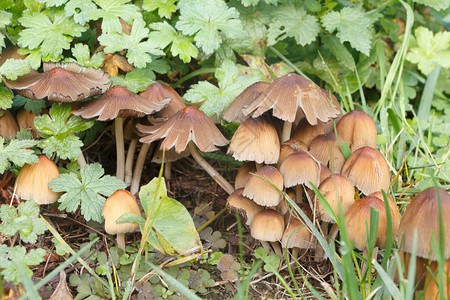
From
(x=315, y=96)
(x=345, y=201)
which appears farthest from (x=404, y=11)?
(x=345, y=201)

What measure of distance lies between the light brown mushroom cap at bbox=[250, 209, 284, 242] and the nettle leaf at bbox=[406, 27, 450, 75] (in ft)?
5.89

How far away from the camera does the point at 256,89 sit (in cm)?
193

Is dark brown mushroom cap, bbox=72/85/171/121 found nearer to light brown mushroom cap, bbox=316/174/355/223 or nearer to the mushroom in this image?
the mushroom

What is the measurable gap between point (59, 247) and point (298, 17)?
69.8 inches

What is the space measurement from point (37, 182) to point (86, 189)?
19cm

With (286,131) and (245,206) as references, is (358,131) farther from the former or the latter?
(245,206)

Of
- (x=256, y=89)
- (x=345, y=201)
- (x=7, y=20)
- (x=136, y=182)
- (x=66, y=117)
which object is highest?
(x=7, y=20)

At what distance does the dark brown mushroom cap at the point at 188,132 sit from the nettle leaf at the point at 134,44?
14.2 inches

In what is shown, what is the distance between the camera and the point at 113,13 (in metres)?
2.12

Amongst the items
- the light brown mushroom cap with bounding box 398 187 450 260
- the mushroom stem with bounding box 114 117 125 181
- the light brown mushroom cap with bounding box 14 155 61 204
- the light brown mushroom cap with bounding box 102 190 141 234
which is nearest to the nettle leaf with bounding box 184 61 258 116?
the mushroom stem with bounding box 114 117 125 181

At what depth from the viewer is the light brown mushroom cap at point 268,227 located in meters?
1.77

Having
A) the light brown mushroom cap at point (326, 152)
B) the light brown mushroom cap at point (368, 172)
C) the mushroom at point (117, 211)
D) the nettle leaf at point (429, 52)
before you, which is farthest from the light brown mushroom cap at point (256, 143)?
the nettle leaf at point (429, 52)

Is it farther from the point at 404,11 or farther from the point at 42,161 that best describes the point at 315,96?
the point at 404,11

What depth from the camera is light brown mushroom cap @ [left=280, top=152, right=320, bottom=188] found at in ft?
5.74
